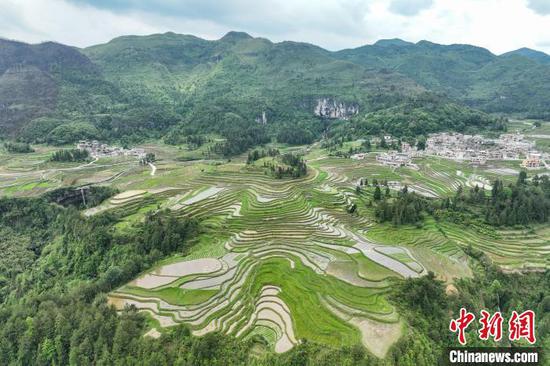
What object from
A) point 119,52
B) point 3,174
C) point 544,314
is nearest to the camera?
point 544,314

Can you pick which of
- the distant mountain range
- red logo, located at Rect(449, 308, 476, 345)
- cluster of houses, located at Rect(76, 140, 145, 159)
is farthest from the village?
cluster of houses, located at Rect(76, 140, 145, 159)

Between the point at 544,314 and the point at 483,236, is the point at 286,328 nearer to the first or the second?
the point at 544,314

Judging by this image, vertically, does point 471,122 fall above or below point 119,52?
below

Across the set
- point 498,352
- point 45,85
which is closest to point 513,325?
point 498,352

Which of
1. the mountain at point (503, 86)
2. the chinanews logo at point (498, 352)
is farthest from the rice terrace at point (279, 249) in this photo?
the mountain at point (503, 86)

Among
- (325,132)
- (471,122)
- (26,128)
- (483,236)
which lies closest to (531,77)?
(471,122)

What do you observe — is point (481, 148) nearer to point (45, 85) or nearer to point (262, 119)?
point (262, 119)
